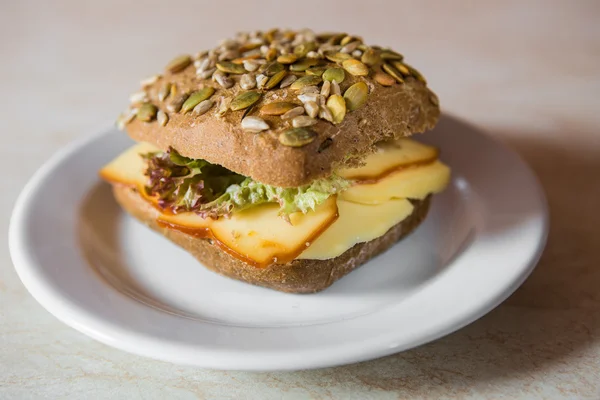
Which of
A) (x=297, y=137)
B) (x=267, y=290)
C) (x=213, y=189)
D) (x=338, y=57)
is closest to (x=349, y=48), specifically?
(x=338, y=57)

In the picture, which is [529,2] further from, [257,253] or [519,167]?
[257,253]

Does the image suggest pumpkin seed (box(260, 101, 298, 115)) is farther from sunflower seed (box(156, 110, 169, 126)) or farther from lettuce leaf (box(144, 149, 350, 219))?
sunflower seed (box(156, 110, 169, 126))

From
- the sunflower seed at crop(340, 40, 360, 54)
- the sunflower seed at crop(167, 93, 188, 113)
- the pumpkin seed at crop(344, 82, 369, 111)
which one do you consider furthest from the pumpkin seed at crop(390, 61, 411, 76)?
the sunflower seed at crop(167, 93, 188, 113)

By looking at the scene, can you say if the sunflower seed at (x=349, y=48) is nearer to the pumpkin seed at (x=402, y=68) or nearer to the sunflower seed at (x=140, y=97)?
the pumpkin seed at (x=402, y=68)

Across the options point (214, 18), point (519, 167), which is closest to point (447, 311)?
point (519, 167)

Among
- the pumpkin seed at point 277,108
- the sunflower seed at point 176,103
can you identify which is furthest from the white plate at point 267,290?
the pumpkin seed at point 277,108
